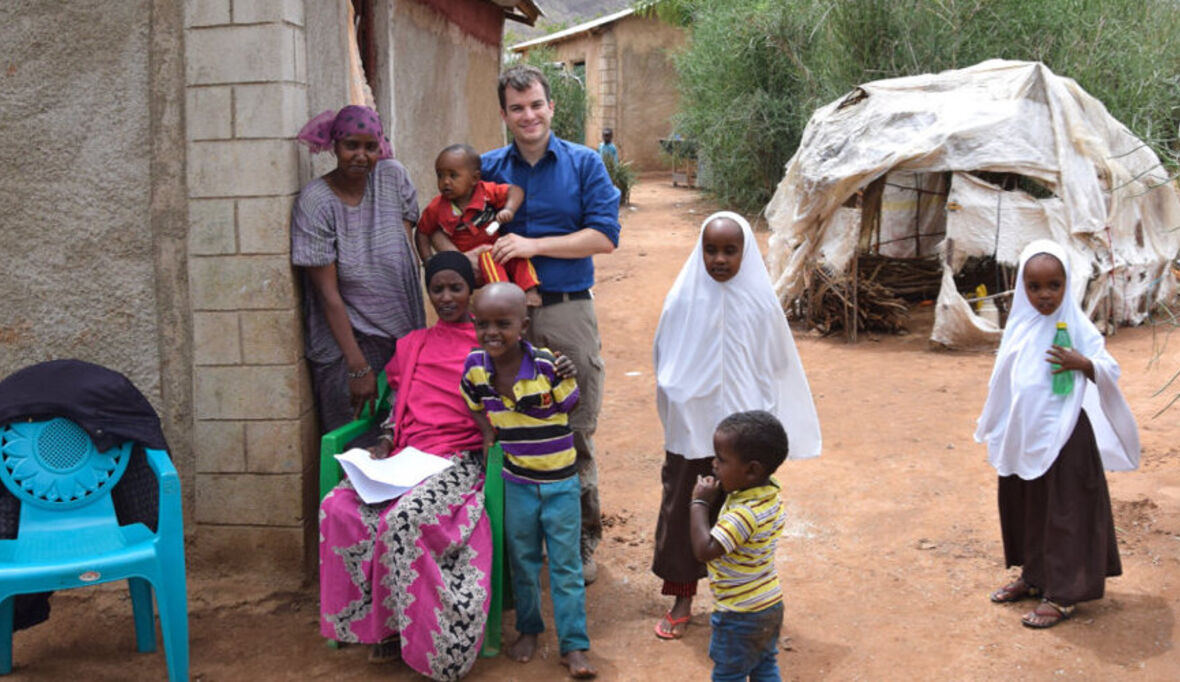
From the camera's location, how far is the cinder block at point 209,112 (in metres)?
3.84

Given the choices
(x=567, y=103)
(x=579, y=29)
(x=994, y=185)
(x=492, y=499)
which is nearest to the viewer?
(x=492, y=499)

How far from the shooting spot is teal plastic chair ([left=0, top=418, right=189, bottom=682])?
3145mm

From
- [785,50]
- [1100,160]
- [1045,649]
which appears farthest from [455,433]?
[785,50]

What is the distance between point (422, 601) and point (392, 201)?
4.97 feet

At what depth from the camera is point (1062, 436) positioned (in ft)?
11.9

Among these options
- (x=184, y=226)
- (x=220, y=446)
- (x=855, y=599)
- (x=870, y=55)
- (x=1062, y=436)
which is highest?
(x=870, y=55)

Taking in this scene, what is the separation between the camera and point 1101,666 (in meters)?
3.43

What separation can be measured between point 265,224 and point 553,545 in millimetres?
1606

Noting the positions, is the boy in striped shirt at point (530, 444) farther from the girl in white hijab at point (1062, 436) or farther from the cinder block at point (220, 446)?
the girl in white hijab at point (1062, 436)

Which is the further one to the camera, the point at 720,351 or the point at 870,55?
the point at 870,55

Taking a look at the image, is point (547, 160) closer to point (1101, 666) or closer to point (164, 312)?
point (164, 312)

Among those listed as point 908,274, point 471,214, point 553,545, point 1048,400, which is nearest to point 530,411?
point 553,545

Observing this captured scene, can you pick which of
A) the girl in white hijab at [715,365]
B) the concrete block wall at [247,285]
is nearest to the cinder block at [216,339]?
the concrete block wall at [247,285]

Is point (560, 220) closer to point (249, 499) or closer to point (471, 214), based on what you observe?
point (471, 214)
